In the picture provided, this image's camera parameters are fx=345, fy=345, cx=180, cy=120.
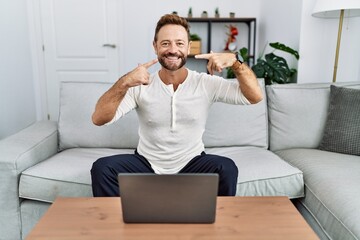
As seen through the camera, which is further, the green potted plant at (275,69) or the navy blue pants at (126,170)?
the green potted plant at (275,69)

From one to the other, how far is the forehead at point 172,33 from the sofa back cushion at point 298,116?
0.86 metres

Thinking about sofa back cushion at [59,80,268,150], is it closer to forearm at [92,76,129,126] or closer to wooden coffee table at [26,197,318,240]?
forearm at [92,76,129,126]

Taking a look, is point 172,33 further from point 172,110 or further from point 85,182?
point 85,182

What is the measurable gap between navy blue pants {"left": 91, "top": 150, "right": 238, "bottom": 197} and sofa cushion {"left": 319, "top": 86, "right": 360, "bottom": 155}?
2.56 ft

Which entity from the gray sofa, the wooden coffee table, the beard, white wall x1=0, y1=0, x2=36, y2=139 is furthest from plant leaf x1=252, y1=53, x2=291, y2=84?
white wall x1=0, y1=0, x2=36, y2=139

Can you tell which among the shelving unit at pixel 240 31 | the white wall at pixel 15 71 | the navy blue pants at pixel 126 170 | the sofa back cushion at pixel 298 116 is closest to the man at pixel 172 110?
the navy blue pants at pixel 126 170

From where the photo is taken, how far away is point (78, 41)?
3760mm

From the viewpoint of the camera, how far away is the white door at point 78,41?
370cm

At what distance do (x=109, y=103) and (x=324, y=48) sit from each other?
1.86m

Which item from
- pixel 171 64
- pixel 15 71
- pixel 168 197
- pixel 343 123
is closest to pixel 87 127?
pixel 171 64

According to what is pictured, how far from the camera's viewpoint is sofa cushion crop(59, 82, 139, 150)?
78.4 inches

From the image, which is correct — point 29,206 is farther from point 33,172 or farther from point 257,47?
point 257,47

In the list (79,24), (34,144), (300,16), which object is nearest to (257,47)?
(300,16)

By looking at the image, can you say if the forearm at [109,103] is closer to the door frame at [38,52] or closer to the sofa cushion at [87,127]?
the sofa cushion at [87,127]
